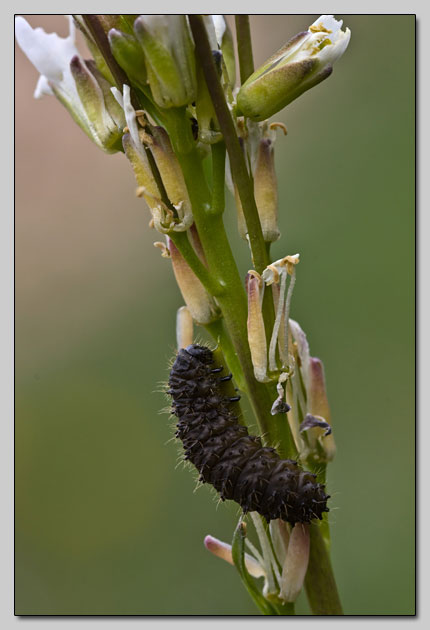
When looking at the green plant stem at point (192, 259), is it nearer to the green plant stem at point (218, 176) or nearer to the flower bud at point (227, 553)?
the green plant stem at point (218, 176)

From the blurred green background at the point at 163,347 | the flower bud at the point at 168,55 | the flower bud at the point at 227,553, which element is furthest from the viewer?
the blurred green background at the point at 163,347

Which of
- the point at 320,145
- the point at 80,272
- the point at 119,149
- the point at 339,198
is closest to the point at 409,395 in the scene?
the point at 339,198

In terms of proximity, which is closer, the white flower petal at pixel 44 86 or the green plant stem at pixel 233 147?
the green plant stem at pixel 233 147

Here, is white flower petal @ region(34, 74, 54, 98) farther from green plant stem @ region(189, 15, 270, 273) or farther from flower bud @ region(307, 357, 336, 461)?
flower bud @ region(307, 357, 336, 461)

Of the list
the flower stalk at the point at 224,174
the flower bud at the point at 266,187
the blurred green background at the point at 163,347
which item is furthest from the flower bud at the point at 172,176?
the blurred green background at the point at 163,347

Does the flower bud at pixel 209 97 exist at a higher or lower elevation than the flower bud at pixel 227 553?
higher

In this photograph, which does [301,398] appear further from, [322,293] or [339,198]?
[339,198]
